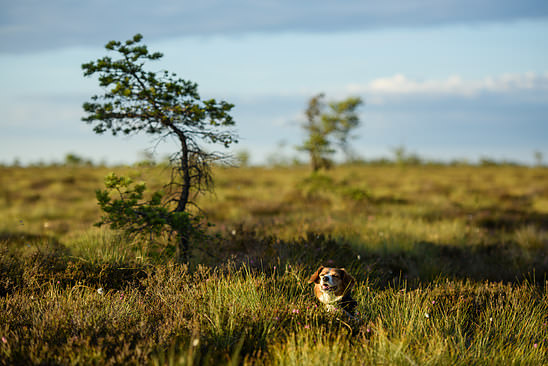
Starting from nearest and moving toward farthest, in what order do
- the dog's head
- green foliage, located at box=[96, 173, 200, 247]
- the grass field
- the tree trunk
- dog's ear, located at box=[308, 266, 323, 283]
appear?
the grass field → the dog's head → dog's ear, located at box=[308, 266, 323, 283] → green foliage, located at box=[96, 173, 200, 247] → the tree trunk

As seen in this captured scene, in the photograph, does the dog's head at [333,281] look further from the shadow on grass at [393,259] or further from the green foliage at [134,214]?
the green foliage at [134,214]

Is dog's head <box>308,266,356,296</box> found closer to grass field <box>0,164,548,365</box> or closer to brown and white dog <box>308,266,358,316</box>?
brown and white dog <box>308,266,358,316</box>

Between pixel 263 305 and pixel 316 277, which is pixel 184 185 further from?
pixel 316 277

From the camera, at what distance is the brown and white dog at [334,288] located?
374 cm

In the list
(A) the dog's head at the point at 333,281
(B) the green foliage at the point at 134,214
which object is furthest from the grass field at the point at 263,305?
(B) the green foliage at the point at 134,214

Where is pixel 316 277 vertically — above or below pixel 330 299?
above

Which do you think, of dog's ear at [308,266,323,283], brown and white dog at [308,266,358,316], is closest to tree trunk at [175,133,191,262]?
dog's ear at [308,266,323,283]

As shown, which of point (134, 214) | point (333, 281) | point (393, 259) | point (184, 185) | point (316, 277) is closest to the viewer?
point (333, 281)

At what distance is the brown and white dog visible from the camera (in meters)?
3.74

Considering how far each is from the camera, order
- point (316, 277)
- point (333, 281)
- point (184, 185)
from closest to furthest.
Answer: point (333, 281), point (316, 277), point (184, 185)

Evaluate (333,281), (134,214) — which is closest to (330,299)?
(333,281)

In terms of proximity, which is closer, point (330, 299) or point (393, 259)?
point (330, 299)

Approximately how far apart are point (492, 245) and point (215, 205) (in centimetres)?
1009

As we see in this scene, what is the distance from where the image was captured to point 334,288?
381 centimetres
